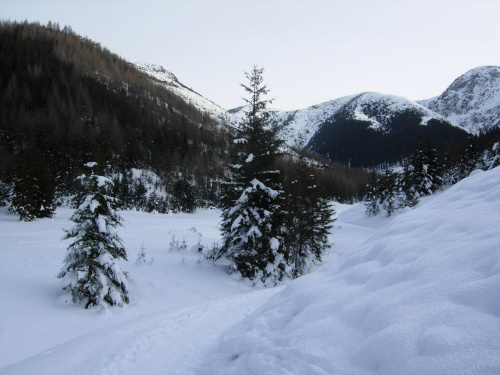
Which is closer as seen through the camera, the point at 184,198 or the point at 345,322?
the point at 345,322

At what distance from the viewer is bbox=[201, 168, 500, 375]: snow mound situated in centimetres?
225

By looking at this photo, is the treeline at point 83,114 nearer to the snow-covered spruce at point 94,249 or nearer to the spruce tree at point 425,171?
the snow-covered spruce at point 94,249

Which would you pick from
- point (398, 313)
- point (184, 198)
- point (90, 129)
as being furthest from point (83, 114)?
point (398, 313)

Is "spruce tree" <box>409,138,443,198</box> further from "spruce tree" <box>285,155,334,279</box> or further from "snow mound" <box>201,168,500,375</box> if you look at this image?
"snow mound" <box>201,168,500,375</box>

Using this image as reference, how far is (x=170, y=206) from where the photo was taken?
67.4 m

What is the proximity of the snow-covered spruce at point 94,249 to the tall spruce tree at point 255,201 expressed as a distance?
18.1ft

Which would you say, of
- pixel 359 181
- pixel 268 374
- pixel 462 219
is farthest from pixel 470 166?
pixel 359 181

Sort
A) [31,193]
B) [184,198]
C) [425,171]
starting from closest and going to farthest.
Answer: [31,193] → [425,171] → [184,198]

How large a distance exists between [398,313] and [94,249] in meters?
8.39

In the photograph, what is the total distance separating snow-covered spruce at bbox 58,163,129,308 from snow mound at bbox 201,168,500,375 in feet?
18.8

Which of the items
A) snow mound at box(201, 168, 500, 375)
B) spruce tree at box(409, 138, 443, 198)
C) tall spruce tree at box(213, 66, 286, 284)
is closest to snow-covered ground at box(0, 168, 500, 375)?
snow mound at box(201, 168, 500, 375)

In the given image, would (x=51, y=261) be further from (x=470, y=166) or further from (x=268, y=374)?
(x=470, y=166)

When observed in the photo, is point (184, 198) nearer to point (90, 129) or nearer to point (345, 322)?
point (90, 129)

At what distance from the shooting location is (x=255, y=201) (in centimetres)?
1335
